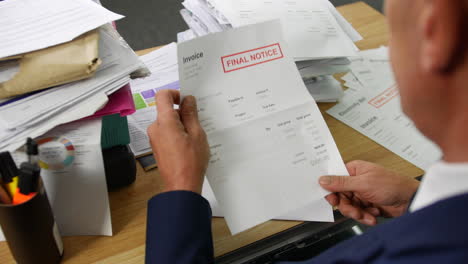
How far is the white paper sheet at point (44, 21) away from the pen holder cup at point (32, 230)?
0.32 metres

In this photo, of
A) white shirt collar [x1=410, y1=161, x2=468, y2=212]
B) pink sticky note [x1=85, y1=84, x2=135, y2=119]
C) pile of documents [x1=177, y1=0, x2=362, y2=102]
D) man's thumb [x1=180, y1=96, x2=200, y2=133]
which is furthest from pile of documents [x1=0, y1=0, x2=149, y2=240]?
white shirt collar [x1=410, y1=161, x2=468, y2=212]

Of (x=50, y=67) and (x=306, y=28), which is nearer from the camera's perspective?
(x=50, y=67)

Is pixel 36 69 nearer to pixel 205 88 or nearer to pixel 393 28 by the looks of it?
pixel 205 88

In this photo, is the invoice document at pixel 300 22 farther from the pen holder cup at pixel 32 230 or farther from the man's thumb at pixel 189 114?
the pen holder cup at pixel 32 230

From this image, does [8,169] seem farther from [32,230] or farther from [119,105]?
[119,105]

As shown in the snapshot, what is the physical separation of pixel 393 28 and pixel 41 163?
2.03ft

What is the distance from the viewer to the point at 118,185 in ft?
2.93

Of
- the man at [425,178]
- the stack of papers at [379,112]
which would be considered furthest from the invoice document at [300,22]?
the man at [425,178]

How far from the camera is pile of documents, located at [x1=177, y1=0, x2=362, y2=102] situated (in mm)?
1091

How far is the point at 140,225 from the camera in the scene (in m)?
0.84

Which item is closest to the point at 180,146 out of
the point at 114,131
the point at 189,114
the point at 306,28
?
the point at 189,114

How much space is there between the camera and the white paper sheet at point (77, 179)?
0.77 m

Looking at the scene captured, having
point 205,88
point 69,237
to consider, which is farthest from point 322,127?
point 69,237

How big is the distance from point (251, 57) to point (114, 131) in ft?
1.03
